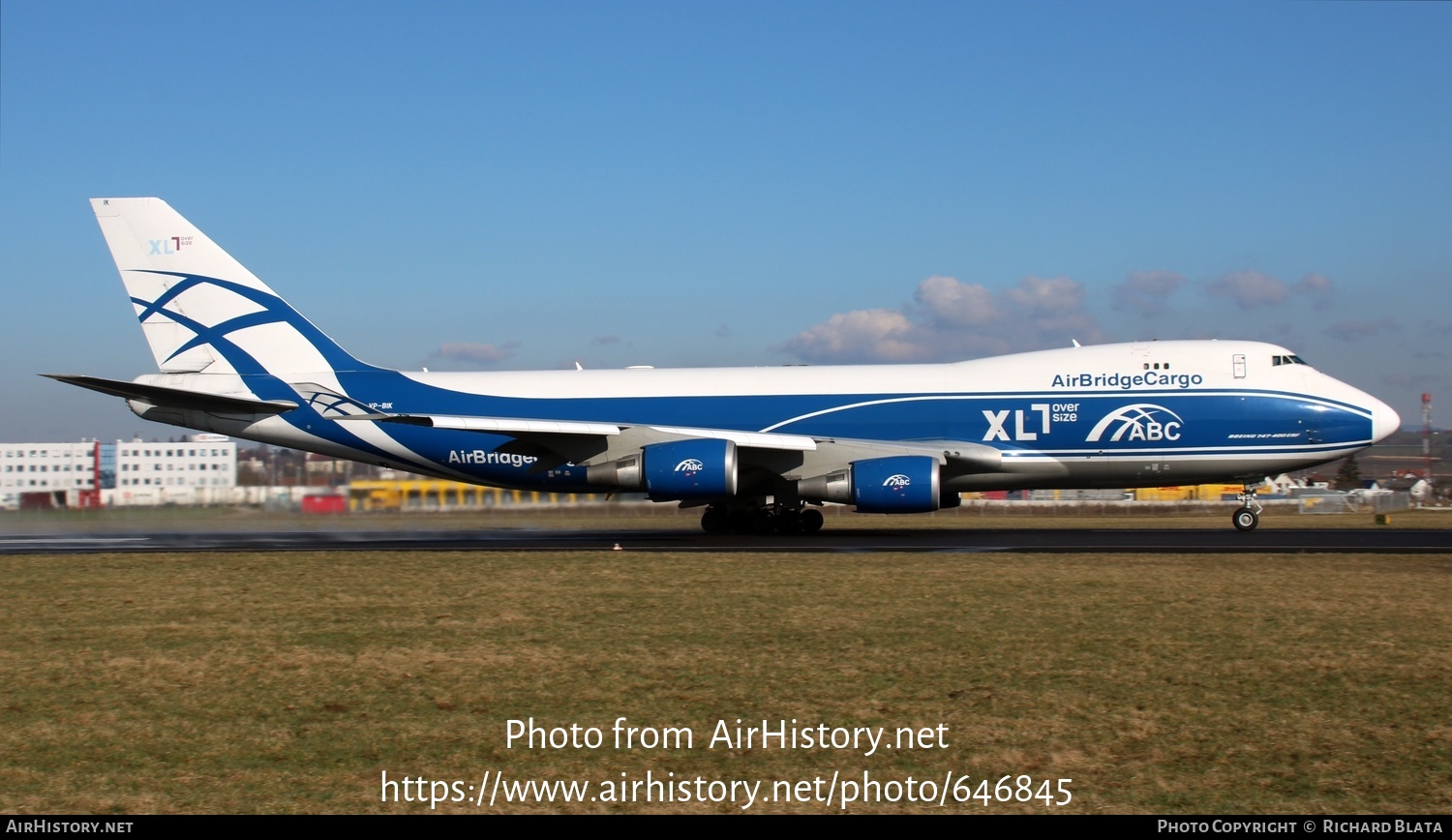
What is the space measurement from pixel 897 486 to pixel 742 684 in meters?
16.0

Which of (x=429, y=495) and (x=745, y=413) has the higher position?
(x=745, y=413)

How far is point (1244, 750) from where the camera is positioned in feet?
24.1

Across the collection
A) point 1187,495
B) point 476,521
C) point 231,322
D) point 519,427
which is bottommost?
point 1187,495

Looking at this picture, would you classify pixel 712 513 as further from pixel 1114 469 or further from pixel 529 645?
pixel 529 645

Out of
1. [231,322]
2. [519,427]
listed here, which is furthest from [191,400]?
[519,427]

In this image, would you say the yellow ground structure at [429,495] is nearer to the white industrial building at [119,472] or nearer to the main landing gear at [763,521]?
the white industrial building at [119,472]

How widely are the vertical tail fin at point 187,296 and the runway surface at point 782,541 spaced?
185 inches

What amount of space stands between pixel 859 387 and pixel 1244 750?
20835 millimetres

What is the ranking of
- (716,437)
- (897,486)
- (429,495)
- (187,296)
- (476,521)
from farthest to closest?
(476,521) < (429,495) < (187,296) < (716,437) < (897,486)

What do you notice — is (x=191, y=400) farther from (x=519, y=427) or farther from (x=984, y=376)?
(x=984, y=376)

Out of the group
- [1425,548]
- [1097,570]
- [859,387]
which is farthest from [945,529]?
[1097,570]

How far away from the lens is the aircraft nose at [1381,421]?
26.4 m

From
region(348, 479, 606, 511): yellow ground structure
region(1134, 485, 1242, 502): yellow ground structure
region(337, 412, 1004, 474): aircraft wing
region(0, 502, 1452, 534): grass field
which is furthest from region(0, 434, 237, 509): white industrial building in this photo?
region(1134, 485, 1242, 502): yellow ground structure

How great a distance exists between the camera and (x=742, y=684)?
9344 mm
